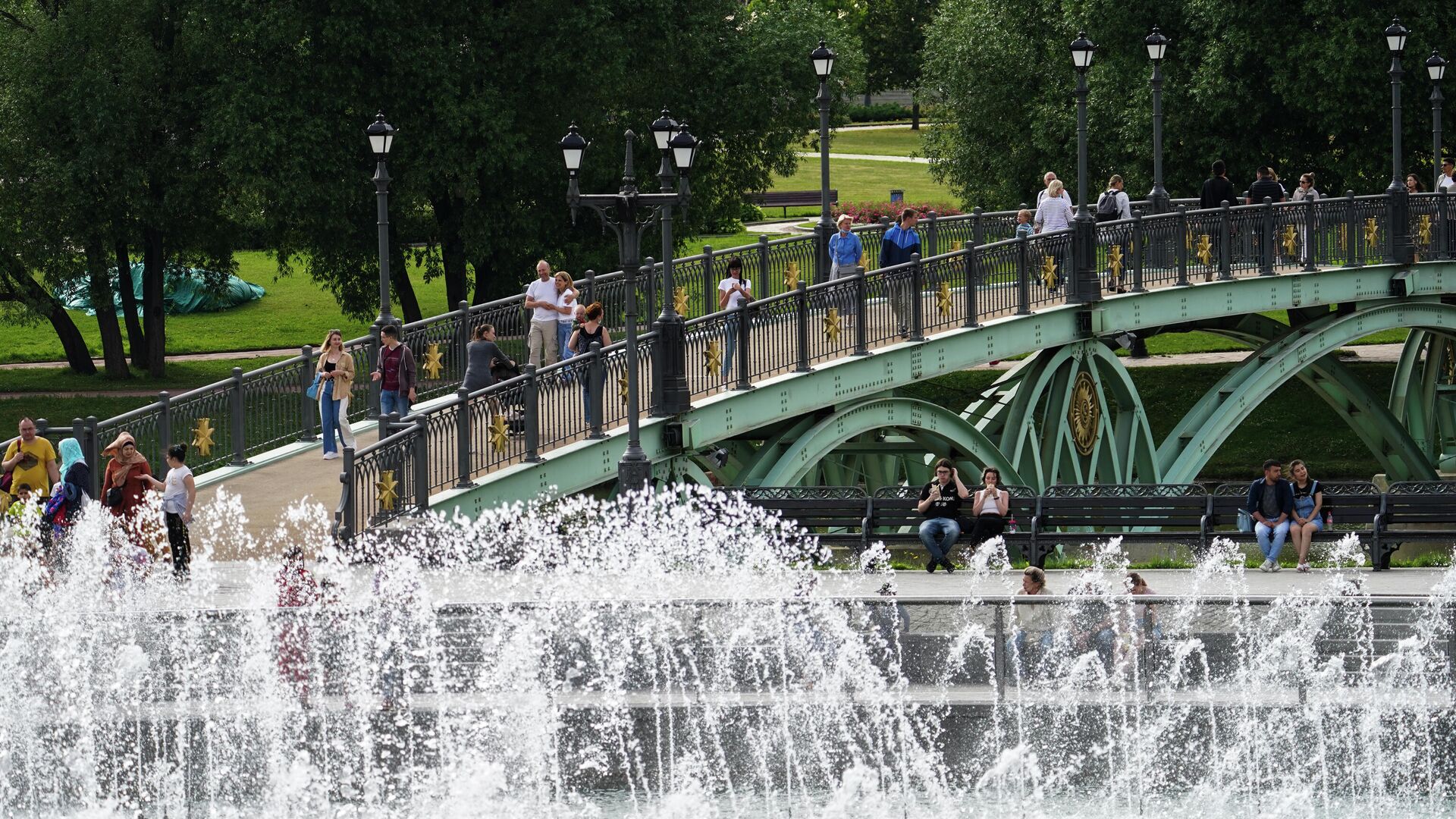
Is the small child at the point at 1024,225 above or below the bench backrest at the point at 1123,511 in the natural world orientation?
above

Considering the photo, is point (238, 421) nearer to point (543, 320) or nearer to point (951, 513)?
point (543, 320)

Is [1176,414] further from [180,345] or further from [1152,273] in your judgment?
[180,345]

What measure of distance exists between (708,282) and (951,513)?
768 centimetres

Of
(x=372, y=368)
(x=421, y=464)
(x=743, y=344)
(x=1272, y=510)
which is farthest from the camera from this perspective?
(x=372, y=368)

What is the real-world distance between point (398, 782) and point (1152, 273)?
18.3m

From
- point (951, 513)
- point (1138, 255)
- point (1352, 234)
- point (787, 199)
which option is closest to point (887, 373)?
point (951, 513)

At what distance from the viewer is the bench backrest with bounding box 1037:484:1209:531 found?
82.6 ft

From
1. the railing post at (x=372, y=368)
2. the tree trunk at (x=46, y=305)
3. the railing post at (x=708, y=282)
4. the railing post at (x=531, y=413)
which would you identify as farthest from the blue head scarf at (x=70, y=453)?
the tree trunk at (x=46, y=305)

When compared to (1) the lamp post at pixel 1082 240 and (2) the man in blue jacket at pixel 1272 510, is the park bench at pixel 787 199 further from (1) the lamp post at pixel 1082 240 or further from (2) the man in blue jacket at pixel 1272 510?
(2) the man in blue jacket at pixel 1272 510

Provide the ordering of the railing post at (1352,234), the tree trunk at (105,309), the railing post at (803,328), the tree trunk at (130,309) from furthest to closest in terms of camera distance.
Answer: the tree trunk at (130,309) → the tree trunk at (105,309) → the railing post at (1352,234) → the railing post at (803,328)

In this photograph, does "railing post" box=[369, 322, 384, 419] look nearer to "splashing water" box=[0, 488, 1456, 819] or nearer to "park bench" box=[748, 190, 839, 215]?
"splashing water" box=[0, 488, 1456, 819]

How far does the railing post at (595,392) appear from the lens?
903 inches

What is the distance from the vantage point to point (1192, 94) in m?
42.4

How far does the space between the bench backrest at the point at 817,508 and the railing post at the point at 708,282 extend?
15.8 feet
